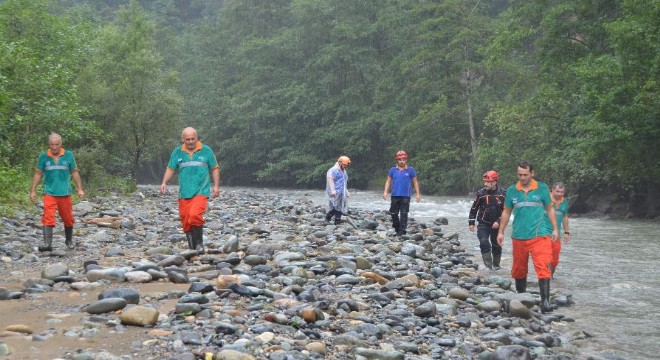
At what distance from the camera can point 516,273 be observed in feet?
31.1

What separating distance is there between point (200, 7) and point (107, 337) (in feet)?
327

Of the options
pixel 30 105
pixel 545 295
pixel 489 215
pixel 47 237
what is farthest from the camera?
pixel 30 105

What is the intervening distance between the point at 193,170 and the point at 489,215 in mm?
5273

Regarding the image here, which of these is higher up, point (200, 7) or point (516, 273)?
point (200, 7)

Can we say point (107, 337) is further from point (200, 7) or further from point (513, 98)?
point (200, 7)

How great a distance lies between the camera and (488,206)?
12406 millimetres

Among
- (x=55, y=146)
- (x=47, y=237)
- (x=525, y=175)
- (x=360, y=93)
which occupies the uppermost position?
(x=360, y=93)

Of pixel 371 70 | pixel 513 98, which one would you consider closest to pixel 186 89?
pixel 371 70

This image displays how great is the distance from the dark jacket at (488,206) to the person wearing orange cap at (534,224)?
305 cm

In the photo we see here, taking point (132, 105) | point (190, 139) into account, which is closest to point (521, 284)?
point (190, 139)

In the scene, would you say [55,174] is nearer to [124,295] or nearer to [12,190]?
[124,295]

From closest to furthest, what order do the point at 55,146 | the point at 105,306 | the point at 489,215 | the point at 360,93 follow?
1. the point at 105,306
2. the point at 55,146
3. the point at 489,215
4. the point at 360,93

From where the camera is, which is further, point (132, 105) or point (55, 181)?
point (132, 105)

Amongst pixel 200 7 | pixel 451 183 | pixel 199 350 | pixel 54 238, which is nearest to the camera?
pixel 199 350
